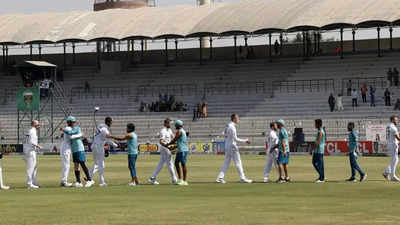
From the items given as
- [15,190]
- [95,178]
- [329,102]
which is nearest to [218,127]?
[329,102]

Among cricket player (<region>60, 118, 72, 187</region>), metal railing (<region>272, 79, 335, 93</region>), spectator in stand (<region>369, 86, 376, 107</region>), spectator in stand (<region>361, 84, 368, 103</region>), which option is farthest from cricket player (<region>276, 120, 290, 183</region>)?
metal railing (<region>272, 79, 335, 93</region>)

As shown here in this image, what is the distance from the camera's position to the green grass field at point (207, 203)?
21.5 m

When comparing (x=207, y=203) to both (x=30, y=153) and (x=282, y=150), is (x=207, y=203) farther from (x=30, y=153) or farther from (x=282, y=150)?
(x=282, y=150)

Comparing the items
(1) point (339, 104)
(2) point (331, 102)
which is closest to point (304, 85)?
(1) point (339, 104)

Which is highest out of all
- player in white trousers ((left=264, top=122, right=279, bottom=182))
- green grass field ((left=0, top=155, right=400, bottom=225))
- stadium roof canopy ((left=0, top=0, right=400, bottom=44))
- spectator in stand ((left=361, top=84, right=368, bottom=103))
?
stadium roof canopy ((left=0, top=0, right=400, bottom=44))

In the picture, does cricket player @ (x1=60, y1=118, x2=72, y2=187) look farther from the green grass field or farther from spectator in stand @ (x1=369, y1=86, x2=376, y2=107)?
spectator in stand @ (x1=369, y1=86, x2=376, y2=107)

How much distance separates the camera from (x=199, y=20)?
8594 centimetres

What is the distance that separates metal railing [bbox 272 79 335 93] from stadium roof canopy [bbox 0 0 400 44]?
4424 millimetres

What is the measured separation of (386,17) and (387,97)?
6.20m

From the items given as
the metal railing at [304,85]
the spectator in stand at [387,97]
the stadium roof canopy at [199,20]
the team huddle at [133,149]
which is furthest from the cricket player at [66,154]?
the metal railing at [304,85]

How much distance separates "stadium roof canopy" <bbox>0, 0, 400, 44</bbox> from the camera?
75.5 meters

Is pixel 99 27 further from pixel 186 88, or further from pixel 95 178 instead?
pixel 95 178

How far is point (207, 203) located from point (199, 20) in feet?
201

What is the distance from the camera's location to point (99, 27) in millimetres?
88375
